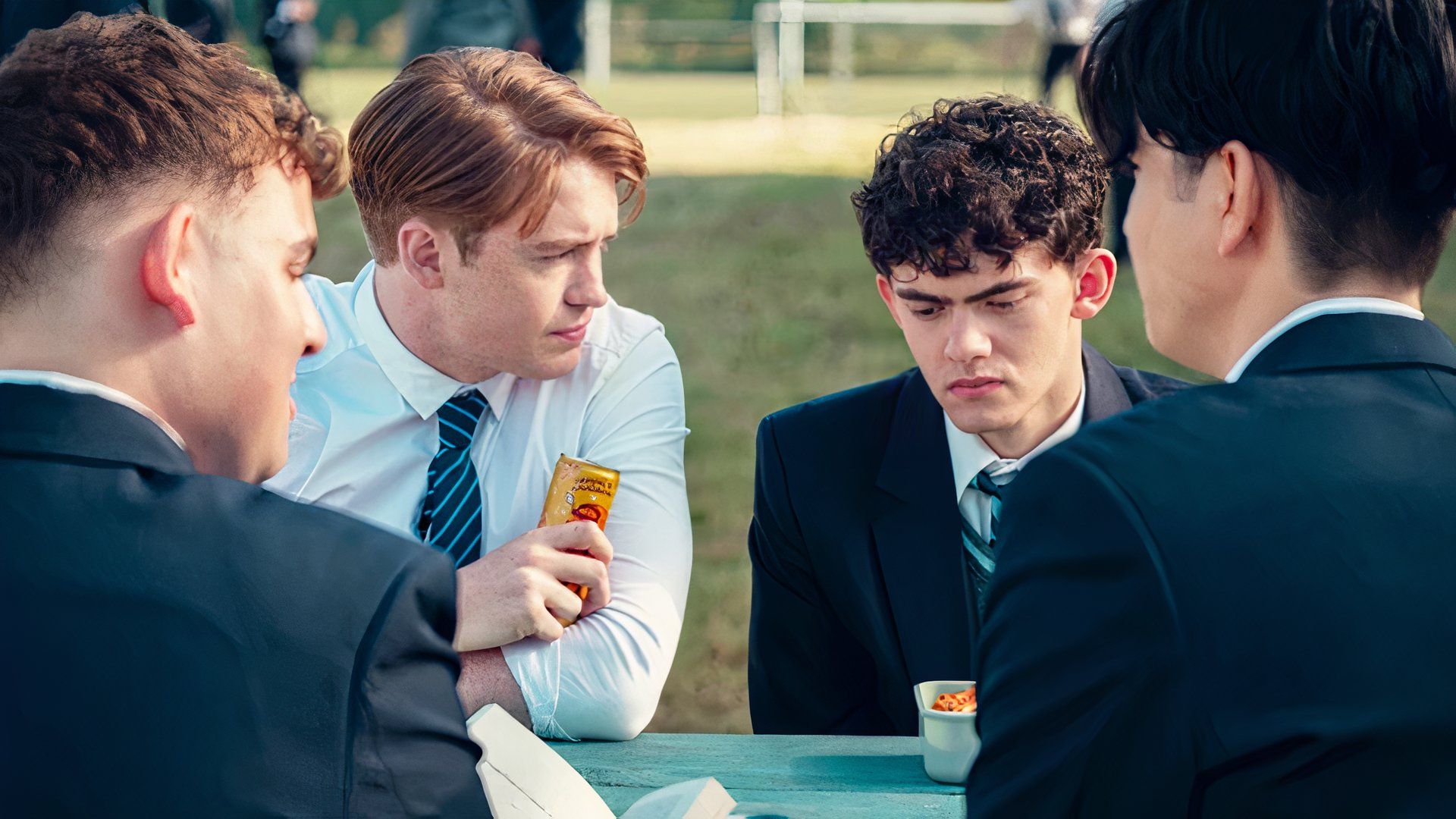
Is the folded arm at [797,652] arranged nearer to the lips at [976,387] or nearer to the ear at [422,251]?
the lips at [976,387]

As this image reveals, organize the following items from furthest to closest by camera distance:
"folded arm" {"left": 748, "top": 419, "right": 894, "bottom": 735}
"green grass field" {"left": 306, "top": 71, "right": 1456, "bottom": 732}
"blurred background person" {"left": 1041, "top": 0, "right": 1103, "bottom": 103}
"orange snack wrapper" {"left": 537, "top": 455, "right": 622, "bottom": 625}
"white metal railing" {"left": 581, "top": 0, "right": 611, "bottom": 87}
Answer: "white metal railing" {"left": 581, "top": 0, "right": 611, "bottom": 87}
"blurred background person" {"left": 1041, "top": 0, "right": 1103, "bottom": 103}
"green grass field" {"left": 306, "top": 71, "right": 1456, "bottom": 732}
"folded arm" {"left": 748, "top": 419, "right": 894, "bottom": 735}
"orange snack wrapper" {"left": 537, "top": 455, "right": 622, "bottom": 625}

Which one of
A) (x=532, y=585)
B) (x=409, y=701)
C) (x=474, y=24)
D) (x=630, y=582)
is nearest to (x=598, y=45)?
(x=474, y=24)

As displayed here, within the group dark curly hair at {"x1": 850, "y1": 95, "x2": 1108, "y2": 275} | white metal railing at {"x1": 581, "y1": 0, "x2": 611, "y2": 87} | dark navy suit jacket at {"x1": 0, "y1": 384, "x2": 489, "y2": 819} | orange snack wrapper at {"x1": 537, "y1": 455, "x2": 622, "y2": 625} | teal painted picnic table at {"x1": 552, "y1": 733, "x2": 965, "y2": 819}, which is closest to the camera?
dark navy suit jacket at {"x1": 0, "y1": 384, "x2": 489, "y2": 819}

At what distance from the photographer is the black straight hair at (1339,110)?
1305mm

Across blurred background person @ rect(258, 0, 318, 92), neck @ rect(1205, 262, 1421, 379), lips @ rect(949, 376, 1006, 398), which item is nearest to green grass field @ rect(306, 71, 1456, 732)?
blurred background person @ rect(258, 0, 318, 92)

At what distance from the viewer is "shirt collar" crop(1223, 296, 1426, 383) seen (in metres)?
1.31

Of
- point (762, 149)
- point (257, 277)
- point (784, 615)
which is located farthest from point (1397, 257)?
point (762, 149)

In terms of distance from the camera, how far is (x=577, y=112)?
2.32 meters

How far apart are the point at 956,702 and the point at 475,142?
124 centimetres

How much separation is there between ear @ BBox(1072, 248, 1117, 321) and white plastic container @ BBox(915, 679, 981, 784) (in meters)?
0.87

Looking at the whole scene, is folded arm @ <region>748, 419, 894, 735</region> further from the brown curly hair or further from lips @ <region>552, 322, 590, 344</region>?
the brown curly hair

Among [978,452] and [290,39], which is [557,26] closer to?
[290,39]

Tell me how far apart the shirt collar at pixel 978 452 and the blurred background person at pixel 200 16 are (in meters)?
1.53

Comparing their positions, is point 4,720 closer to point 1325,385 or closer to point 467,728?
point 467,728
